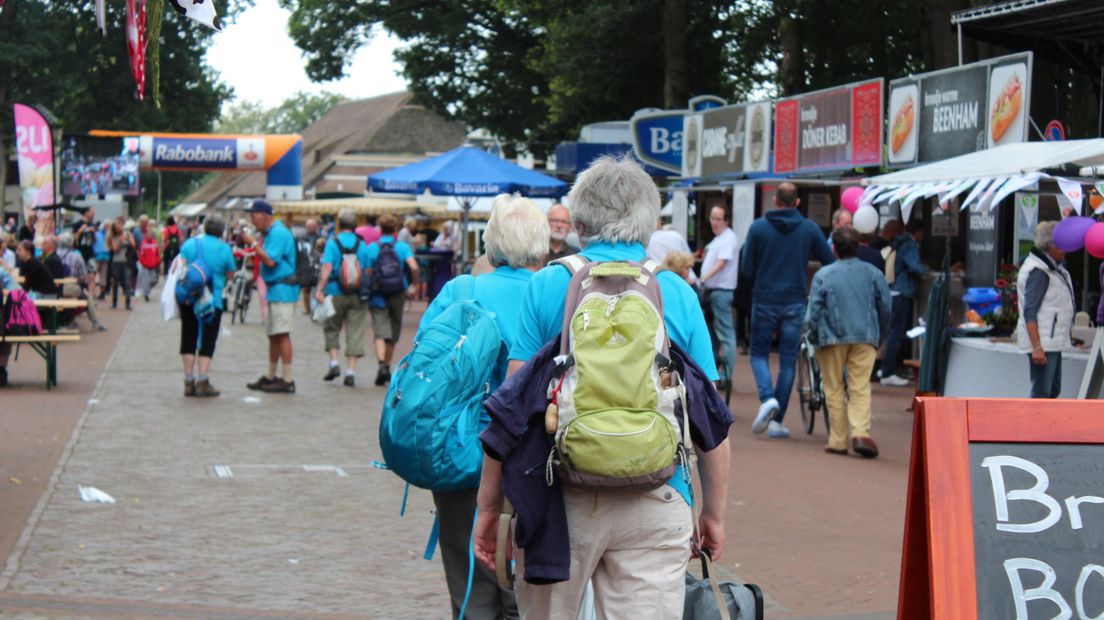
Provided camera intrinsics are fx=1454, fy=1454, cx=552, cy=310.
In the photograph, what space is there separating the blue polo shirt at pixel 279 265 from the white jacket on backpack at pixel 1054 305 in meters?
6.73

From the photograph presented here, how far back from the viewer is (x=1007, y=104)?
14203mm

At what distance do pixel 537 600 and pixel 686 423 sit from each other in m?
0.62

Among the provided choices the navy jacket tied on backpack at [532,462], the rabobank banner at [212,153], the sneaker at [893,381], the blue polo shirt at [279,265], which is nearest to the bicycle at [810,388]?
the sneaker at [893,381]

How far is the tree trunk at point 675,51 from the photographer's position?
28.4 m

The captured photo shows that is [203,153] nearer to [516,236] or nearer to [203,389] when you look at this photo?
[203,389]

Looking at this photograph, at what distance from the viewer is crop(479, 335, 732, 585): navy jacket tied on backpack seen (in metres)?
3.57

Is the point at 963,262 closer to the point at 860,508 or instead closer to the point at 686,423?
the point at 860,508

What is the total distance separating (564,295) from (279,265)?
10.4m

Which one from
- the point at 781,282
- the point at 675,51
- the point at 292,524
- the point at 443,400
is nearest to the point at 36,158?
the point at 675,51

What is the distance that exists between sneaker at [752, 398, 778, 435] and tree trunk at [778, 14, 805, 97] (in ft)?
57.4

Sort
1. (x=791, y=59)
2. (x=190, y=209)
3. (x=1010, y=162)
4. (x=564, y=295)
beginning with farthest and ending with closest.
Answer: (x=190, y=209)
(x=791, y=59)
(x=1010, y=162)
(x=564, y=295)

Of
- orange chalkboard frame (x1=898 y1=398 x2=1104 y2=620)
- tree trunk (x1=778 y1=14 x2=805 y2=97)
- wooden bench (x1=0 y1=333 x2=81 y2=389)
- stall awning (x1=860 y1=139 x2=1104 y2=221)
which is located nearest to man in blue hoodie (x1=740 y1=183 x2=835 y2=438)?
stall awning (x1=860 y1=139 x2=1104 y2=221)

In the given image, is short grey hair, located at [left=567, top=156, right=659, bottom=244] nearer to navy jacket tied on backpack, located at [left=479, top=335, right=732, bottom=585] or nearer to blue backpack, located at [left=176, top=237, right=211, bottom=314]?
navy jacket tied on backpack, located at [left=479, top=335, right=732, bottom=585]

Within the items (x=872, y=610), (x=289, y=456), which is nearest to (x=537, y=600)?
(x=872, y=610)
